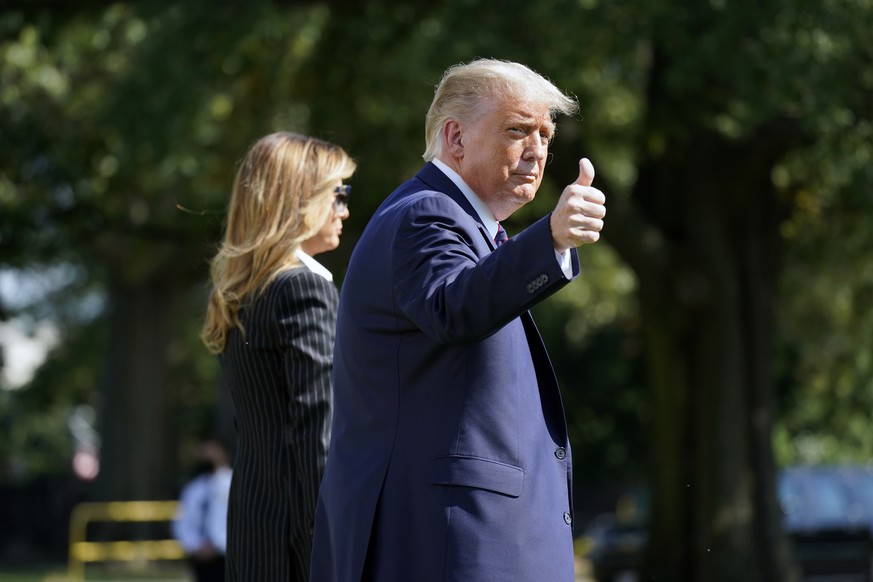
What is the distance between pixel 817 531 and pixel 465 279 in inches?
585

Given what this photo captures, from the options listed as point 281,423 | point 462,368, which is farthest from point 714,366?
point 462,368

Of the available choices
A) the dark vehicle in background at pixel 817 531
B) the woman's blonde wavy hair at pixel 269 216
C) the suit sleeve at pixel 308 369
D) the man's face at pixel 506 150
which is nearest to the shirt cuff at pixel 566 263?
the man's face at pixel 506 150

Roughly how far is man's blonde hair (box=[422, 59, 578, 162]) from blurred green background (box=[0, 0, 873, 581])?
4659 mm

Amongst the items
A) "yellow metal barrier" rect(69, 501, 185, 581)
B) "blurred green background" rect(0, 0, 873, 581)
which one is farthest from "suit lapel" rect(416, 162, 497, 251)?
"yellow metal barrier" rect(69, 501, 185, 581)

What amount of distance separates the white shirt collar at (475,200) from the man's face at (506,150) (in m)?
0.02

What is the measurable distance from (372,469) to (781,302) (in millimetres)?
17874

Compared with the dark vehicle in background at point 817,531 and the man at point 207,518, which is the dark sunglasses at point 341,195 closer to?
the man at point 207,518

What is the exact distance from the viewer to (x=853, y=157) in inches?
463

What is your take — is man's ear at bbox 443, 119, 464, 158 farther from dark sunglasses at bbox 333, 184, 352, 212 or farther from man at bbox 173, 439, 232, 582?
man at bbox 173, 439, 232, 582

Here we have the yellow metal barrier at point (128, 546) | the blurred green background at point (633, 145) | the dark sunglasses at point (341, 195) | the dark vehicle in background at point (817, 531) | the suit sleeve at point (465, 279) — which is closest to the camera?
the suit sleeve at point (465, 279)

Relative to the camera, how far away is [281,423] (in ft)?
13.0

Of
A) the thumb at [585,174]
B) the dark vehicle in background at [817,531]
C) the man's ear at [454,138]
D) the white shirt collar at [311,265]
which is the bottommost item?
the dark vehicle in background at [817,531]

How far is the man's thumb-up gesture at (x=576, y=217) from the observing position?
9.29 feet

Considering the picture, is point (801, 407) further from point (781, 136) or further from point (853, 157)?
point (853, 157)
